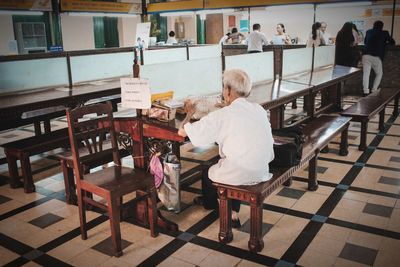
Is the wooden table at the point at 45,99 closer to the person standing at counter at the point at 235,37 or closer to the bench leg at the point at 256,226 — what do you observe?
the bench leg at the point at 256,226

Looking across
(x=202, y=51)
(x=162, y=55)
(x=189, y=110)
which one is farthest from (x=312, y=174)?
(x=202, y=51)

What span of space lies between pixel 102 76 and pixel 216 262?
4.32 metres

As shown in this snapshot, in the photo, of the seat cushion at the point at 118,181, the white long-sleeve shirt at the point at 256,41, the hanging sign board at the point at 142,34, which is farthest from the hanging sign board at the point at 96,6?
the seat cushion at the point at 118,181

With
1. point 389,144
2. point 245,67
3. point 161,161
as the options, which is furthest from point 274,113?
point 161,161

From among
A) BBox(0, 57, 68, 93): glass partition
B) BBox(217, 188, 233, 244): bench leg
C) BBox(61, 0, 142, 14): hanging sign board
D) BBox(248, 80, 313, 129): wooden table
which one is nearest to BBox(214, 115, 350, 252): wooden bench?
BBox(217, 188, 233, 244): bench leg

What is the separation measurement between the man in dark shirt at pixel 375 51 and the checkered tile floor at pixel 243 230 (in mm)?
4397

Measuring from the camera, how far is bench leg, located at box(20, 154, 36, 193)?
4.14 m

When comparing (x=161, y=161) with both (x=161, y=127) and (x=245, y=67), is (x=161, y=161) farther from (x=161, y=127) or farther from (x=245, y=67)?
(x=245, y=67)

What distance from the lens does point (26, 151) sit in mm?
4148

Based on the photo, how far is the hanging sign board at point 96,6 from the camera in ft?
32.1

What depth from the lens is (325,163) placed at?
491 cm

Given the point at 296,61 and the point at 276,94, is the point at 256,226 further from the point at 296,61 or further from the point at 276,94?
the point at 296,61

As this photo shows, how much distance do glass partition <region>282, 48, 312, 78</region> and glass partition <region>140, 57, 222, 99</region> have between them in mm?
1820

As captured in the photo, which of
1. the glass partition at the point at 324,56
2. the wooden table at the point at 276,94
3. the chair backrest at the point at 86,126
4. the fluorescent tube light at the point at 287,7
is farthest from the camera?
the fluorescent tube light at the point at 287,7
